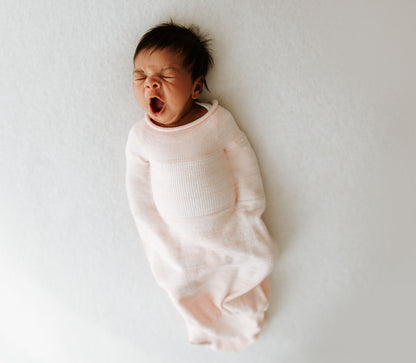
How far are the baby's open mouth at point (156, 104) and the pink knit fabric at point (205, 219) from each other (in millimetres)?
50

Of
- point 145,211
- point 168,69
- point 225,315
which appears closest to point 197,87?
point 168,69

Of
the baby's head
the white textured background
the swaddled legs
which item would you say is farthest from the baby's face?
the swaddled legs

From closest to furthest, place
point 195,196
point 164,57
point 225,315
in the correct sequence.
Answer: point 164,57 < point 195,196 < point 225,315

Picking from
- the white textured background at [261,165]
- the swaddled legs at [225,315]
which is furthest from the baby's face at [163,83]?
the swaddled legs at [225,315]

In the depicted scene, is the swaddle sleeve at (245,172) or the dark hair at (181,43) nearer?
the dark hair at (181,43)

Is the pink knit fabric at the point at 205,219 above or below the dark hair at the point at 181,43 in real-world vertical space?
below

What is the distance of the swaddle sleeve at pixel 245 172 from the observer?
85 cm

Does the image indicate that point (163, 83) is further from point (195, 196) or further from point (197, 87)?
point (195, 196)

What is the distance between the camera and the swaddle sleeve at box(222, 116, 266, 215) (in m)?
0.85

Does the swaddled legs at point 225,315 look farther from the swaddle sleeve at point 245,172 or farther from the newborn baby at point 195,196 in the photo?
the swaddle sleeve at point 245,172

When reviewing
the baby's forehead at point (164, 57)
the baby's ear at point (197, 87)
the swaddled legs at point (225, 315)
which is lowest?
the swaddled legs at point (225, 315)

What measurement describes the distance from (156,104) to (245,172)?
1.00 feet

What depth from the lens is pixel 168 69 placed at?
2.37ft

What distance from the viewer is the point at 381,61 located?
2.76 ft
